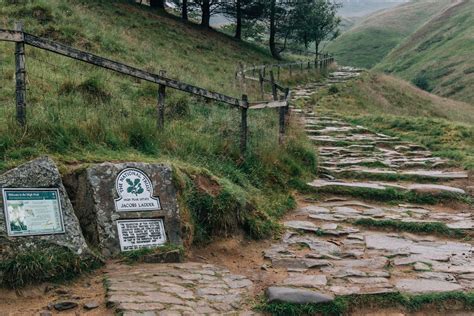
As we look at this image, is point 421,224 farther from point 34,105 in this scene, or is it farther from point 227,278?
point 34,105

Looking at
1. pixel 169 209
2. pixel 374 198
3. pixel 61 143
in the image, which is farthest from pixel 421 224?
pixel 61 143

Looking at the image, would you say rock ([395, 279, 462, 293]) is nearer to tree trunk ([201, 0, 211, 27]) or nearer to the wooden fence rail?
the wooden fence rail

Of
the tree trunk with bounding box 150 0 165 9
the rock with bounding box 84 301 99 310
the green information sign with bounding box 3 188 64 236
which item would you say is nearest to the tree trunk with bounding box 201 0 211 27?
the tree trunk with bounding box 150 0 165 9

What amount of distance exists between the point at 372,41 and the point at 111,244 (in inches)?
2863

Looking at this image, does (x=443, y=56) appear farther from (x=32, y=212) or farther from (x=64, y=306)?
(x=64, y=306)

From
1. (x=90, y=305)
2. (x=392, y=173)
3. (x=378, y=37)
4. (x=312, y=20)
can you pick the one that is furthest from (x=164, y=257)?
(x=378, y=37)

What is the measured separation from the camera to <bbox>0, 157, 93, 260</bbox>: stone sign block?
4746 mm

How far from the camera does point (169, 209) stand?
5.86 metres

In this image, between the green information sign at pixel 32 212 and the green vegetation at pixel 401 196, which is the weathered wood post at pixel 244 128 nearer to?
the green vegetation at pixel 401 196

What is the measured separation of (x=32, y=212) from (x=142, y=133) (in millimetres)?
2395

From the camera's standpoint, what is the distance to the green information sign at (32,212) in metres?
4.83

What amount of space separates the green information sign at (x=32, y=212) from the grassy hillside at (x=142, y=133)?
499 millimetres

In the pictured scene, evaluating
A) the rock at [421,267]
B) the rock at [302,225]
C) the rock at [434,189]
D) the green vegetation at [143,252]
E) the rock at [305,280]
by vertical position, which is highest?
the rock at [434,189]

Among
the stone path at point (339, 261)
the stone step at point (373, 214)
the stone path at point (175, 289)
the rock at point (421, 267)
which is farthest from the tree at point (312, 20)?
the stone path at point (175, 289)
